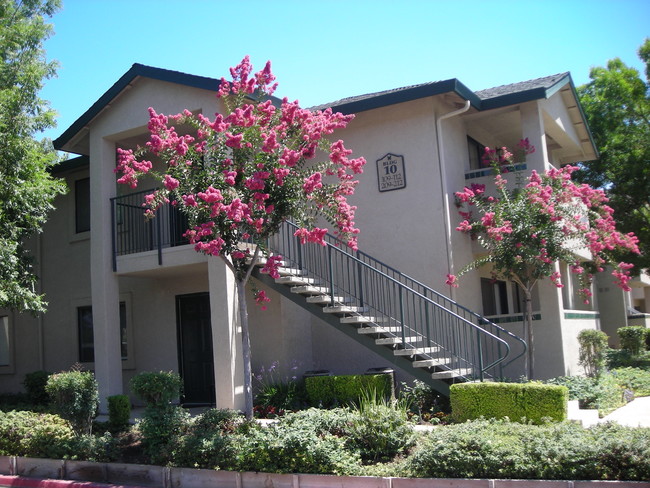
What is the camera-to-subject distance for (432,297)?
1266 cm

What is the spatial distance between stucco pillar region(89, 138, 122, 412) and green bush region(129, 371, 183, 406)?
4.14 metres

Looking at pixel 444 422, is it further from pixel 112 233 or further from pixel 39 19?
pixel 39 19

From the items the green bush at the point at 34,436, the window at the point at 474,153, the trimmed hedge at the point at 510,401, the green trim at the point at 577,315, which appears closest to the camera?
the trimmed hedge at the point at 510,401

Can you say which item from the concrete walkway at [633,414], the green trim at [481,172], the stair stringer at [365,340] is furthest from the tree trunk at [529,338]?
the green trim at [481,172]

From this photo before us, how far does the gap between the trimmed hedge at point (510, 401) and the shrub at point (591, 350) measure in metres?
4.98

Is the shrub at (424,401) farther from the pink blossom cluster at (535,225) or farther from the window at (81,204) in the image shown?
the window at (81,204)

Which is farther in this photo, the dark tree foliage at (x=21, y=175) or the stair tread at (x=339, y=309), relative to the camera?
the dark tree foliage at (x=21, y=175)

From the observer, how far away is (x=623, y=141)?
72.7 feet

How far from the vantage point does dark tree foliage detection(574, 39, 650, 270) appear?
843 inches

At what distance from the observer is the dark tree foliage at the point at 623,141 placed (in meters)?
21.4

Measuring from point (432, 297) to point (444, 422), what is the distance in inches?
122

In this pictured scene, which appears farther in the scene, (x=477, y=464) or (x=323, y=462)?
(x=323, y=462)

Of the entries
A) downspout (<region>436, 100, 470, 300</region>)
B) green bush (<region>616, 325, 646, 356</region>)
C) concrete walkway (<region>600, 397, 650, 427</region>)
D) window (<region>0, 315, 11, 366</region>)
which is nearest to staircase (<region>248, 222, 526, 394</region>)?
downspout (<region>436, 100, 470, 300</region>)

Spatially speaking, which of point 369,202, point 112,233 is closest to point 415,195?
point 369,202
